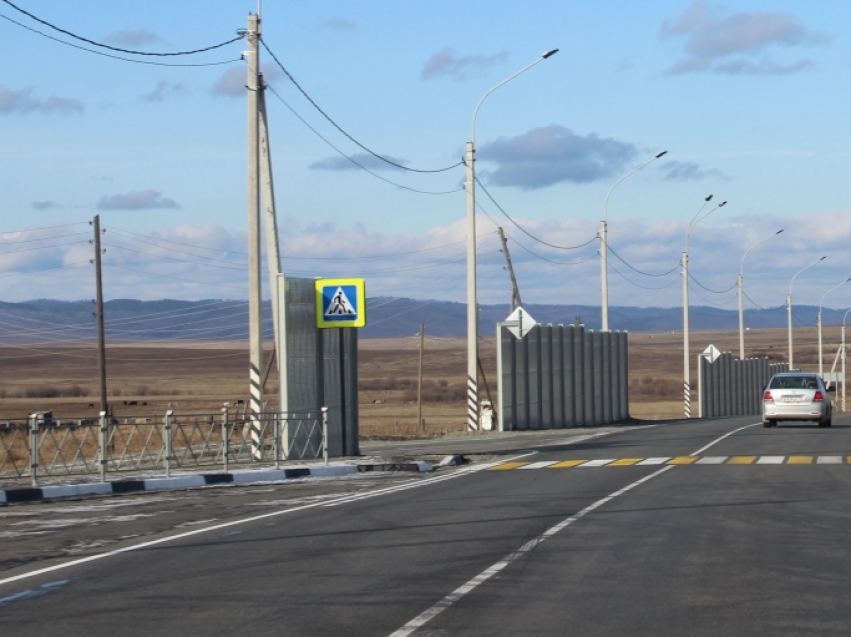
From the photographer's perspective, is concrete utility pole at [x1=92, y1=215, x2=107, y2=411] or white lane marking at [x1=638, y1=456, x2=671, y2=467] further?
concrete utility pole at [x1=92, y1=215, x2=107, y2=411]

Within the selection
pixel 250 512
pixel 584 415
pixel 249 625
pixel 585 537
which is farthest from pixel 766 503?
pixel 584 415

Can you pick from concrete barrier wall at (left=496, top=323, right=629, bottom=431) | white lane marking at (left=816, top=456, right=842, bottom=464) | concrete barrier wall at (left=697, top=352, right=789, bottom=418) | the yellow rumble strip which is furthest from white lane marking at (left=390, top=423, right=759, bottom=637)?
concrete barrier wall at (left=697, top=352, right=789, bottom=418)

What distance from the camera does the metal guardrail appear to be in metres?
20.8

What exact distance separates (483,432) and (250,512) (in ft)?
75.2

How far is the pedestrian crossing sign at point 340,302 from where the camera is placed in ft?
81.8

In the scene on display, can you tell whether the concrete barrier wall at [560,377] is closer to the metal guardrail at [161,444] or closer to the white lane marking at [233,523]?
the metal guardrail at [161,444]

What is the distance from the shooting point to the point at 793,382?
36.1 meters

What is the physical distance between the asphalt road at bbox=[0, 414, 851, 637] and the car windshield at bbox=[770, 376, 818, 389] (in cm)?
1685

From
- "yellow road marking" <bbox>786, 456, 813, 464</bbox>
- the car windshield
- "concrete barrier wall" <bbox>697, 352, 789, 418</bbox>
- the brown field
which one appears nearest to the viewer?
"yellow road marking" <bbox>786, 456, 813, 464</bbox>

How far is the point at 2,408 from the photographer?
76.8 metres

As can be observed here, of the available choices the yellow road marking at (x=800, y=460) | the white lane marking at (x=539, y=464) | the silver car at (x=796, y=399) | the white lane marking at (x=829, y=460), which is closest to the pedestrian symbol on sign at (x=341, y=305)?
the white lane marking at (x=539, y=464)

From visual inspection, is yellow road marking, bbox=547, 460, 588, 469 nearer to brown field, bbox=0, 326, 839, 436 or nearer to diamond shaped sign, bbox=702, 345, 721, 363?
brown field, bbox=0, 326, 839, 436

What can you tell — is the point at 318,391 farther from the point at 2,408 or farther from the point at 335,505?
the point at 2,408

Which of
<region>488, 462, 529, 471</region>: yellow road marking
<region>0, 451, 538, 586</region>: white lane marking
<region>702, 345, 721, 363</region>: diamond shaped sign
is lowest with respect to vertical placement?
<region>488, 462, 529, 471</region>: yellow road marking
